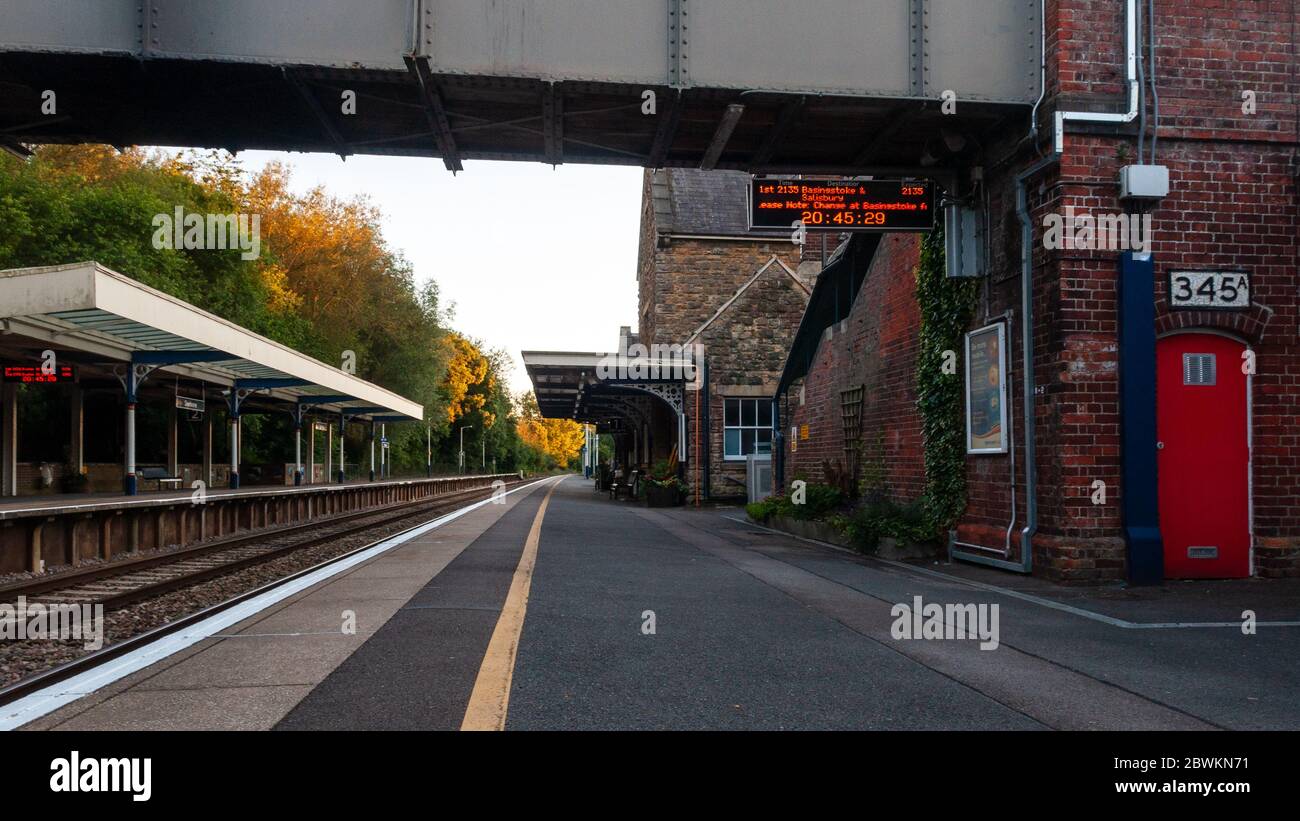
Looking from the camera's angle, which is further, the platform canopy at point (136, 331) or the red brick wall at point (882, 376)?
the platform canopy at point (136, 331)

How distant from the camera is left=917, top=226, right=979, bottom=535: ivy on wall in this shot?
448 inches

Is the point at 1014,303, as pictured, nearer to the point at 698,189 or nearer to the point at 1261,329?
the point at 1261,329

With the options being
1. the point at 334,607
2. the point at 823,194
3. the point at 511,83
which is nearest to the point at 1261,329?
the point at 823,194

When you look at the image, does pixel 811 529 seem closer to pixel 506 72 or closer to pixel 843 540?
pixel 843 540

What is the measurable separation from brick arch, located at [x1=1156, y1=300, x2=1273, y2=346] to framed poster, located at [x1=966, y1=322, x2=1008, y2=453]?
153 cm

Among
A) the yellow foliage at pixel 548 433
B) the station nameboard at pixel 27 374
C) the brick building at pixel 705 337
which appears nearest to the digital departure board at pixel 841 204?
the brick building at pixel 705 337

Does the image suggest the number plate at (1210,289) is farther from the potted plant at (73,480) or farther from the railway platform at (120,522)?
the potted plant at (73,480)

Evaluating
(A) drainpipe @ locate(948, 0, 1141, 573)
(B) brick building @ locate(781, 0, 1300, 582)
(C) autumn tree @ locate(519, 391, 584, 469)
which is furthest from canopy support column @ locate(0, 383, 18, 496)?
(C) autumn tree @ locate(519, 391, 584, 469)

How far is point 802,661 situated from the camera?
5414 mm

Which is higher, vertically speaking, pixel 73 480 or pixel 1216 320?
pixel 1216 320

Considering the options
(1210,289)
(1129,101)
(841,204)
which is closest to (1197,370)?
(1210,289)

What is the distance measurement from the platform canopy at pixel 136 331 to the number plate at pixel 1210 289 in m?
15.0

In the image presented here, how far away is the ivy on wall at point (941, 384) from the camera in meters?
11.4

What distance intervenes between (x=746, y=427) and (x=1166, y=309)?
19.5 meters
